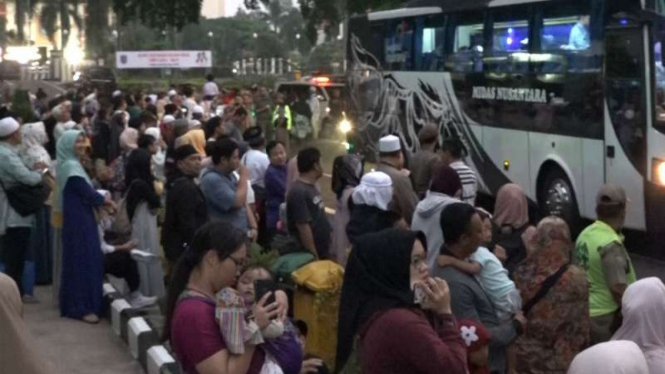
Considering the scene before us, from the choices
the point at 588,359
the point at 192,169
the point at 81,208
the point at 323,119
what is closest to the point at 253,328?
the point at 588,359

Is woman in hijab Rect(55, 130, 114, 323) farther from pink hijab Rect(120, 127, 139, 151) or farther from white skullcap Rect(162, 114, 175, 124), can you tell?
white skullcap Rect(162, 114, 175, 124)

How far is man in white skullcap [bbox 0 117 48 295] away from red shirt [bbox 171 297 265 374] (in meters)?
6.53

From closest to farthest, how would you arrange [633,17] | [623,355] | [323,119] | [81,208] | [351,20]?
[623,355] < [81,208] < [633,17] < [351,20] < [323,119]

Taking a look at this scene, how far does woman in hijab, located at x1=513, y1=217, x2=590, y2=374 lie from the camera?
7219 mm

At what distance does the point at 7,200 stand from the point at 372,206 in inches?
154

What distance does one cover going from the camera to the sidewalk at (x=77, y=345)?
10.2 m

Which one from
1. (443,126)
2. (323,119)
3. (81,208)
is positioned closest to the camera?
(81,208)

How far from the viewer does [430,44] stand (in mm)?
21031

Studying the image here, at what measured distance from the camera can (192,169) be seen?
34.8 feet

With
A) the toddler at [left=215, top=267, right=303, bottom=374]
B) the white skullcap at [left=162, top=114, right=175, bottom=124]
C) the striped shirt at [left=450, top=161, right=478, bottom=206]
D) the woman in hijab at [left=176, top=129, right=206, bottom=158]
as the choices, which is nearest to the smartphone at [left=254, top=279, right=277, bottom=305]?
the toddler at [left=215, top=267, right=303, bottom=374]

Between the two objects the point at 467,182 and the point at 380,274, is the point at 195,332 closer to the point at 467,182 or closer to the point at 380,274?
the point at 380,274

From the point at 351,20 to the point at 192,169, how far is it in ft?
46.1

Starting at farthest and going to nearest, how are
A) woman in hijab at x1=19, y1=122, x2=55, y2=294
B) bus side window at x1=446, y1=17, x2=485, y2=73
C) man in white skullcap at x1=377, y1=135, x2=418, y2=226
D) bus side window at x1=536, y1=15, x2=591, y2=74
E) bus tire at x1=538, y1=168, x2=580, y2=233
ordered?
bus side window at x1=446, y1=17, x2=485, y2=73 < bus tire at x1=538, y1=168, x2=580, y2=233 < bus side window at x1=536, y1=15, x2=591, y2=74 < woman in hijab at x1=19, y1=122, x2=55, y2=294 < man in white skullcap at x1=377, y1=135, x2=418, y2=226

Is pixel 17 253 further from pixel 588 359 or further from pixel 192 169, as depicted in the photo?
pixel 588 359
